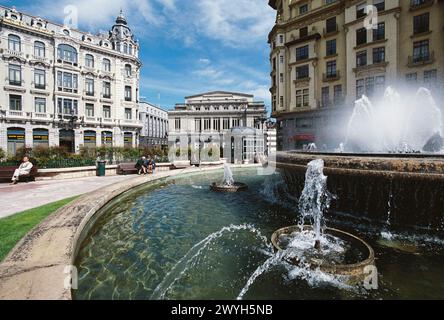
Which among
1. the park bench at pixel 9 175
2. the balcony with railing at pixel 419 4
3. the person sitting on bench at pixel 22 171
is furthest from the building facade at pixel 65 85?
the balcony with railing at pixel 419 4

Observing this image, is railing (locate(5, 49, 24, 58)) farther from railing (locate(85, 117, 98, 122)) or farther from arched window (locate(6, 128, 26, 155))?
railing (locate(85, 117, 98, 122))

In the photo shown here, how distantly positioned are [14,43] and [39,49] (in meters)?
2.52

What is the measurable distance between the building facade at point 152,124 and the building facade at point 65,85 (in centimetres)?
2305

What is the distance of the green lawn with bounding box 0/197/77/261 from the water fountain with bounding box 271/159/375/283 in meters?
4.70

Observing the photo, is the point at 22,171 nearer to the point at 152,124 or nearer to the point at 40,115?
the point at 40,115

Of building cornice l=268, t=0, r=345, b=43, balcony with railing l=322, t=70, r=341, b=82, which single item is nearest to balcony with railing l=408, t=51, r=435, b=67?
balcony with railing l=322, t=70, r=341, b=82

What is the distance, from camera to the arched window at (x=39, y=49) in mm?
30083

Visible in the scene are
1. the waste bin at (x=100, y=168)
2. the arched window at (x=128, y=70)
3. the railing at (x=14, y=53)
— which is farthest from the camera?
the arched window at (x=128, y=70)

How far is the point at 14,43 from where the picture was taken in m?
28.5

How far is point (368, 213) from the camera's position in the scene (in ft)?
15.8

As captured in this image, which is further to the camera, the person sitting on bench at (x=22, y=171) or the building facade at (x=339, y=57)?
the building facade at (x=339, y=57)

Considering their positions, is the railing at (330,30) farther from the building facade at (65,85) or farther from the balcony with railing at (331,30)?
the building facade at (65,85)

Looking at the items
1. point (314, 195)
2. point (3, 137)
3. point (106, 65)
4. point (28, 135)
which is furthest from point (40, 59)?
point (314, 195)
